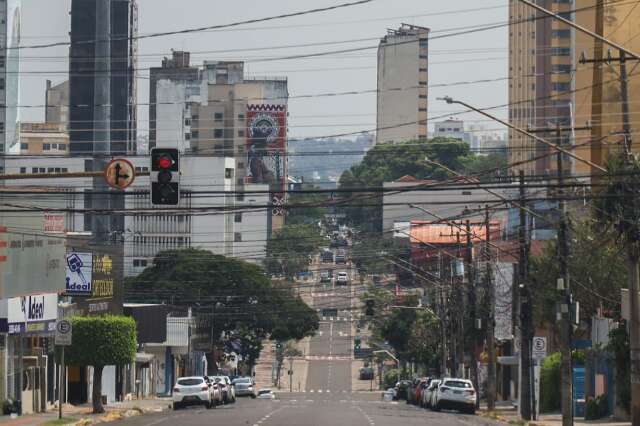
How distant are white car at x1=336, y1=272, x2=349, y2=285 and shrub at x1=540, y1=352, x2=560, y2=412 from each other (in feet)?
355

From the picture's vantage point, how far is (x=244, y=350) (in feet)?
411

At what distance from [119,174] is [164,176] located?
0.97 meters

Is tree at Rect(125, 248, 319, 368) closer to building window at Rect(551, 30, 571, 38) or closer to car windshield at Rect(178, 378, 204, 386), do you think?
car windshield at Rect(178, 378, 204, 386)

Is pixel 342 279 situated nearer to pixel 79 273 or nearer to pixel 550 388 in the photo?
pixel 550 388

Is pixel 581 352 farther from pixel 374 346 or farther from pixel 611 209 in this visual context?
pixel 374 346

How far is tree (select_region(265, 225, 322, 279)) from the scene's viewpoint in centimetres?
17150

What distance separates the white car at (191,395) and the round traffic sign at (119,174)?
3090 cm

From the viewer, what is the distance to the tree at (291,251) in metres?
172

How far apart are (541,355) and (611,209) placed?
1171 centimetres

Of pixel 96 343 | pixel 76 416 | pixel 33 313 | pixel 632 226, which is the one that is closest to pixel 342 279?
pixel 96 343

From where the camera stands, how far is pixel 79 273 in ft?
226

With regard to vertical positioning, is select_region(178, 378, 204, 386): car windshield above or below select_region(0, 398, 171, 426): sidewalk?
above

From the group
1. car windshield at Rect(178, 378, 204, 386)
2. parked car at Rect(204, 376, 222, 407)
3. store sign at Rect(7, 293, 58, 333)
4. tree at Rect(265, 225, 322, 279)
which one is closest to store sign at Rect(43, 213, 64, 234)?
store sign at Rect(7, 293, 58, 333)

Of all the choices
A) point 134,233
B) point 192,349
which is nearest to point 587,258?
point 192,349
